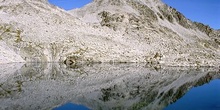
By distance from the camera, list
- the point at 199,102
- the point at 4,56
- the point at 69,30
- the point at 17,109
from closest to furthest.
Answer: the point at 17,109 < the point at 199,102 < the point at 4,56 < the point at 69,30

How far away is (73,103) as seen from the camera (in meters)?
42.9

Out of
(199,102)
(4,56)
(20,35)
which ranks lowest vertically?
(199,102)

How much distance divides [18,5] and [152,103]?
157m

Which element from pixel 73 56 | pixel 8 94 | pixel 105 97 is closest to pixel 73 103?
pixel 105 97

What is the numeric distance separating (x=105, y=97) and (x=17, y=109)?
1573 cm

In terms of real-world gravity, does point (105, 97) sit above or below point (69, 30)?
below

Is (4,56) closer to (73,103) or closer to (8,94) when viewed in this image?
A: (8,94)

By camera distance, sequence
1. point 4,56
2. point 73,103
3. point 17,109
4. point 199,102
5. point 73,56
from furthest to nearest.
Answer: point 73,56, point 4,56, point 199,102, point 73,103, point 17,109

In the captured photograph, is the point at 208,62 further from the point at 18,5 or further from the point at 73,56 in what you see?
the point at 18,5

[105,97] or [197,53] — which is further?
[197,53]

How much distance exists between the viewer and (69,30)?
176125 mm

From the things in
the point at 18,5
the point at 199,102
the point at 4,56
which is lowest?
the point at 199,102

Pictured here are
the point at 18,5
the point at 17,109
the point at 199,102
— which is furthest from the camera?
the point at 18,5

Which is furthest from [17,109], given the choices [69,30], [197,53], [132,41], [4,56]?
[197,53]
